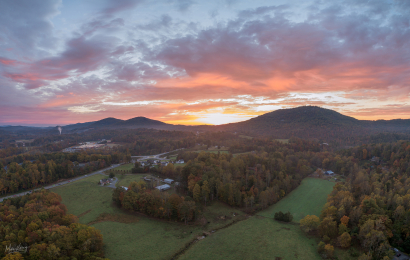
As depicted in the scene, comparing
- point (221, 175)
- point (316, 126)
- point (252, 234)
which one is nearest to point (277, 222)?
point (252, 234)

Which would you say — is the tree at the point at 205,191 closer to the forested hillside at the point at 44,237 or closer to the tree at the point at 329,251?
the forested hillside at the point at 44,237

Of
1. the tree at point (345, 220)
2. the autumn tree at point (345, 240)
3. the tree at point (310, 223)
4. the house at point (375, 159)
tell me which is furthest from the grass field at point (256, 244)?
the house at point (375, 159)

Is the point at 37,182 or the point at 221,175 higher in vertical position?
the point at 221,175

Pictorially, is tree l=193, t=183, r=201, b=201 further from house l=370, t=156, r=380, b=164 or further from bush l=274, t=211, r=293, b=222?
house l=370, t=156, r=380, b=164

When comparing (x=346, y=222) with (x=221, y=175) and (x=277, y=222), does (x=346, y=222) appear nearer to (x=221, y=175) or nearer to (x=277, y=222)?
(x=277, y=222)

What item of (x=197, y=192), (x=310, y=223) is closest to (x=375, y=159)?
(x=310, y=223)

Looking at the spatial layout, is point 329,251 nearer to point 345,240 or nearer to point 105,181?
point 345,240
